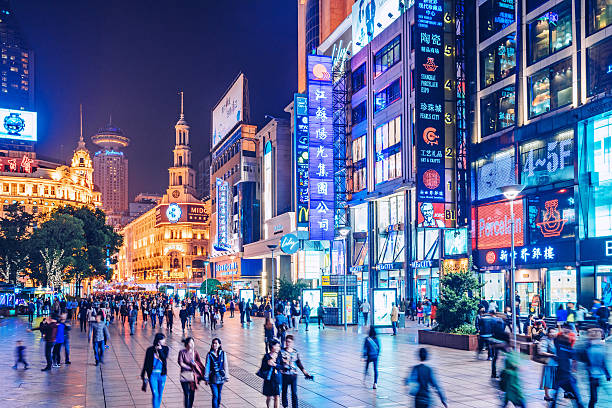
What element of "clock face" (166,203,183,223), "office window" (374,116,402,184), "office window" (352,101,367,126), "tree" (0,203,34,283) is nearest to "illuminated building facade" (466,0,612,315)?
"office window" (374,116,402,184)

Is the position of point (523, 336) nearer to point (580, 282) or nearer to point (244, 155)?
point (580, 282)

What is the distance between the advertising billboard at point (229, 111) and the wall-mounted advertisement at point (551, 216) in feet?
237

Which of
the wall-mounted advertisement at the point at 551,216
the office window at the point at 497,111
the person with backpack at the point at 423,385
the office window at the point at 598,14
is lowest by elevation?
the person with backpack at the point at 423,385

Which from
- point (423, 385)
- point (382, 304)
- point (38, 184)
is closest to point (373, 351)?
point (423, 385)

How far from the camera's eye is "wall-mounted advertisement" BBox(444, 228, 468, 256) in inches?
1817

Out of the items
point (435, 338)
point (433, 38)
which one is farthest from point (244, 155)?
point (435, 338)

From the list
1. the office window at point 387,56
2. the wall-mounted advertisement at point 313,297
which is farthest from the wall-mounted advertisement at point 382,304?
the office window at point 387,56

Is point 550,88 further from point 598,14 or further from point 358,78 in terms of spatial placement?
point 358,78

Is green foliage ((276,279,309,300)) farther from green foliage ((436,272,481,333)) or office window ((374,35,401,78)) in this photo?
green foliage ((436,272,481,333))

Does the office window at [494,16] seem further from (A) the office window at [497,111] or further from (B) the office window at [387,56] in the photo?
(B) the office window at [387,56]

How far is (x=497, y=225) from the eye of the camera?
42031 mm

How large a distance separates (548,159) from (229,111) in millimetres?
82838

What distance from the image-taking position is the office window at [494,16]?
43594mm

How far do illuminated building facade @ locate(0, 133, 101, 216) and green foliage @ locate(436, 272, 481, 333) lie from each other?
129798 millimetres
